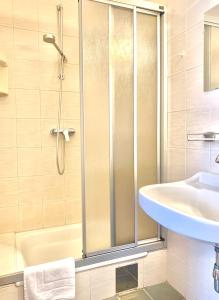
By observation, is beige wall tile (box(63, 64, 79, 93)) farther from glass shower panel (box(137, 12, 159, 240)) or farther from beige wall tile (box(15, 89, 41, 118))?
glass shower panel (box(137, 12, 159, 240))

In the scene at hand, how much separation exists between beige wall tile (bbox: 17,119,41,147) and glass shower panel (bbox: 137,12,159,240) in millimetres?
931

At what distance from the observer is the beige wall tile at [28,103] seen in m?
1.95

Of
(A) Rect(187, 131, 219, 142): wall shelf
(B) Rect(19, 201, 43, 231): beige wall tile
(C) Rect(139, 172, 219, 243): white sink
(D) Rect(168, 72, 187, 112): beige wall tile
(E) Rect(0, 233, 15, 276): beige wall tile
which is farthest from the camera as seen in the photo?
(B) Rect(19, 201, 43, 231): beige wall tile

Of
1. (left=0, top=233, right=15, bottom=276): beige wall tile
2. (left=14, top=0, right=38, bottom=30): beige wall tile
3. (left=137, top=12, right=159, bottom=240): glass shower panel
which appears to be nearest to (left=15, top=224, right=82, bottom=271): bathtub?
(left=0, top=233, right=15, bottom=276): beige wall tile

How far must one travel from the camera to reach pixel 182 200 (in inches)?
53.4

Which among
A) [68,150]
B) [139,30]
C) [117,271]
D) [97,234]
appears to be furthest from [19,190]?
[139,30]

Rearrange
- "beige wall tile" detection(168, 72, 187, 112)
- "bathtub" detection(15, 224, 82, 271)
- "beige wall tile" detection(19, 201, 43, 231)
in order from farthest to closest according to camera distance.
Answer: "beige wall tile" detection(19, 201, 43, 231) → "bathtub" detection(15, 224, 82, 271) → "beige wall tile" detection(168, 72, 187, 112)

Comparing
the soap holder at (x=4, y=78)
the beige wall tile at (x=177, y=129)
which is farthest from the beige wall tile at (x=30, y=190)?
the beige wall tile at (x=177, y=129)

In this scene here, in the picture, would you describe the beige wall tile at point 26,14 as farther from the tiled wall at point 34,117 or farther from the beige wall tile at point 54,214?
the beige wall tile at point 54,214

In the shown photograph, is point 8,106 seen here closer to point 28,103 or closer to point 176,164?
point 28,103

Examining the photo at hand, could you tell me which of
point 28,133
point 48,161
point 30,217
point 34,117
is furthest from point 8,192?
point 34,117

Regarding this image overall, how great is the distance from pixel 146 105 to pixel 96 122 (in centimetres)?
40

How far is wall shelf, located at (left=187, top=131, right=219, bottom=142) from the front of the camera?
1.28 meters

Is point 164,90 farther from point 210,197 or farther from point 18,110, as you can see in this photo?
point 18,110
